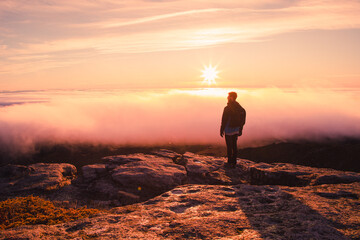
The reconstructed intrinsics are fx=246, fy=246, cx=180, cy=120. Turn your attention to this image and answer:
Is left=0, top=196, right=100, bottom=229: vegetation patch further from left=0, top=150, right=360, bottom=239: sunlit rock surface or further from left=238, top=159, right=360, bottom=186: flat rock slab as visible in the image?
left=238, top=159, right=360, bottom=186: flat rock slab

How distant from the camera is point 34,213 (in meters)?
5.54

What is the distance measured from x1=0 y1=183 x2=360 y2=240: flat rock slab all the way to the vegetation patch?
3.45ft

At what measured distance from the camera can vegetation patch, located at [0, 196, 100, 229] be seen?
15.2 ft

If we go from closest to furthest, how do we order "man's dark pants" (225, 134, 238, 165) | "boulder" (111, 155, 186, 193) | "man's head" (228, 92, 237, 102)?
1. "boulder" (111, 155, 186, 193)
2. "man's head" (228, 92, 237, 102)
3. "man's dark pants" (225, 134, 238, 165)

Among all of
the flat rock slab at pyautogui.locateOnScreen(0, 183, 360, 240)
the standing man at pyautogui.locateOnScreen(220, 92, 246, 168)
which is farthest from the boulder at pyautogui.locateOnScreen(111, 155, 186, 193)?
the flat rock slab at pyautogui.locateOnScreen(0, 183, 360, 240)

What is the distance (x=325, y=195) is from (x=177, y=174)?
4837 millimetres

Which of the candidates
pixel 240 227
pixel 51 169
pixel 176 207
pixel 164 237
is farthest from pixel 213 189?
pixel 51 169

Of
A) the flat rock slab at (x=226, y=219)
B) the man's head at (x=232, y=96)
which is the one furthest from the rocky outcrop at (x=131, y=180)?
the man's head at (x=232, y=96)

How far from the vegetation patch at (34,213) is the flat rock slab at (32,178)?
291cm

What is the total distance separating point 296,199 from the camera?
4.60 m

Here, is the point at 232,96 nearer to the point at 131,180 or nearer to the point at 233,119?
the point at 233,119

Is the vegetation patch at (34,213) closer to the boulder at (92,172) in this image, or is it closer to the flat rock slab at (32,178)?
the flat rock slab at (32,178)

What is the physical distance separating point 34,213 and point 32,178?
4597 mm

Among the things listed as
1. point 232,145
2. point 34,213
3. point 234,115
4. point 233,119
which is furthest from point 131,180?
point 234,115
